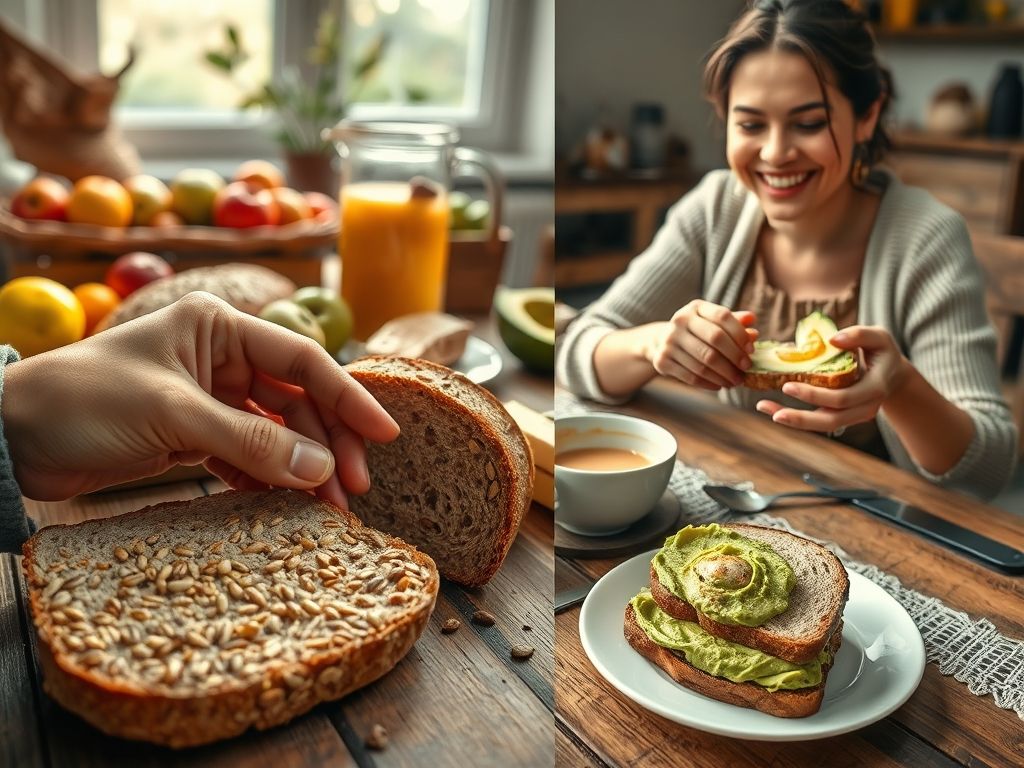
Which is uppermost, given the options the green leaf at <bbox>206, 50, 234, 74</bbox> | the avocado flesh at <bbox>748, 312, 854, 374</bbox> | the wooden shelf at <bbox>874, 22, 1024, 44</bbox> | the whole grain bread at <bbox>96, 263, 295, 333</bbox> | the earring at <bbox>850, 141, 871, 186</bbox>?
the wooden shelf at <bbox>874, 22, 1024, 44</bbox>

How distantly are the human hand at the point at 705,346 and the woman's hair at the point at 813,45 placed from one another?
0.11 m

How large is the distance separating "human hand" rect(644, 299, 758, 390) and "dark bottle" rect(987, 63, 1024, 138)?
2.27 m

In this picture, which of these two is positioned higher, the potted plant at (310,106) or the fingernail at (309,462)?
the potted plant at (310,106)

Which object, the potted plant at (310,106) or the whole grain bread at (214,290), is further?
the potted plant at (310,106)

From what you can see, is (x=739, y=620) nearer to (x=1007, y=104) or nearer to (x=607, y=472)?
(x=607, y=472)

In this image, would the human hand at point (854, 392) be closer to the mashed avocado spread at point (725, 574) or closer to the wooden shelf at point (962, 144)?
the mashed avocado spread at point (725, 574)

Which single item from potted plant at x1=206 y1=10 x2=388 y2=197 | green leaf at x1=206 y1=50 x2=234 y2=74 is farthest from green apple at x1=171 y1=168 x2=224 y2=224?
green leaf at x1=206 y1=50 x2=234 y2=74

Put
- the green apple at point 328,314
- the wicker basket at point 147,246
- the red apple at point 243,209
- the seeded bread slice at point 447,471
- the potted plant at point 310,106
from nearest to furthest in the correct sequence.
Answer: the seeded bread slice at point 447,471, the green apple at point 328,314, the wicker basket at point 147,246, the red apple at point 243,209, the potted plant at point 310,106

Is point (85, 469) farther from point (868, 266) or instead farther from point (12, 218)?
point (12, 218)

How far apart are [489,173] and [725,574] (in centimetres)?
96

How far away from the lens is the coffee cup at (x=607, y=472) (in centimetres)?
58

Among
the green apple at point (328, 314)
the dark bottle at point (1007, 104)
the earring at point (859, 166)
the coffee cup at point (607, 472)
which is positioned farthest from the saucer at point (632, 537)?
the dark bottle at point (1007, 104)

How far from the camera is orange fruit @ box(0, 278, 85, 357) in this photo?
→ 1015 millimetres

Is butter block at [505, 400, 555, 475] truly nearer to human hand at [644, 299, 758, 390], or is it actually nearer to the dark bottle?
human hand at [644, 299, 758, 390]
